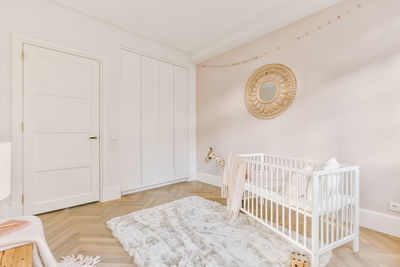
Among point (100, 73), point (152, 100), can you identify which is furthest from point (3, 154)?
point (152, 100)

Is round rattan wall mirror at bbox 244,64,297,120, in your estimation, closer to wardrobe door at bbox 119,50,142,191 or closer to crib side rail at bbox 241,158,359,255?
crib side rail at bbox 241,158,359,255

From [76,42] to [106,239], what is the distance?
2.36 m

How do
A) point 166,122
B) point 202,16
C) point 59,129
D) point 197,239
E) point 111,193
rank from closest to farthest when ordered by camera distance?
point 197,239 < point 59,129 < point 202,16 < point 111,193 < point 166,122

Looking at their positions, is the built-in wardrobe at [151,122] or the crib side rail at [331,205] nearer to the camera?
the crib side rail at [331,205]

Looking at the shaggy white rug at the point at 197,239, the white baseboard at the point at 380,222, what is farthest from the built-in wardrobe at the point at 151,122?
the white baseboard at the point at 380,222

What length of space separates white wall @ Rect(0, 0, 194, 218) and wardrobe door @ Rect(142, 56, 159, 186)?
285 mm

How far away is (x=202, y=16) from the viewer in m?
2.62

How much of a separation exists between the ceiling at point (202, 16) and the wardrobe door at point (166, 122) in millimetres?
579

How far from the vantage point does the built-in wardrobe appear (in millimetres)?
3016

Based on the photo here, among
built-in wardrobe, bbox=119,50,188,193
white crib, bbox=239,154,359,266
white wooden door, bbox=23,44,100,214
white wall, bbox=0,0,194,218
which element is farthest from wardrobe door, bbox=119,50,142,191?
white crib, bbox=239,154,359,266

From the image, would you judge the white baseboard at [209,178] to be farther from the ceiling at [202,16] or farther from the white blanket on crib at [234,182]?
the ceiling at [202,16]

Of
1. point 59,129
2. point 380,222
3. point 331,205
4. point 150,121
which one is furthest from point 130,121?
point 380,222

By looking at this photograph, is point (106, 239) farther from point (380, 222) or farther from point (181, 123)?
point (380, 222)

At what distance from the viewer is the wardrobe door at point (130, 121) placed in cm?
297
